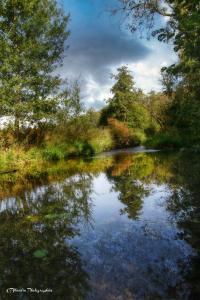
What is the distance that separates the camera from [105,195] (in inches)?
311

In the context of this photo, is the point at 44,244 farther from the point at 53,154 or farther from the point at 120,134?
the point at 120,134

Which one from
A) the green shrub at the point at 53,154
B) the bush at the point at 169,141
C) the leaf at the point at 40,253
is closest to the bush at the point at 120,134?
the bush at the point at 169,141

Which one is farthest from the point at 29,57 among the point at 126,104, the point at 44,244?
the point at 126,104

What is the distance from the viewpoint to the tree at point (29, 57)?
18812 millimetres

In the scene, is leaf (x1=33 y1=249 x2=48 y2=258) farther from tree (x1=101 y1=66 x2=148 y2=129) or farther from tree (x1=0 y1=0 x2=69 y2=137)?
tree (x1=101 y1=66 x2=148 y2=129)

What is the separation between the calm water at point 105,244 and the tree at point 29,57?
488 inches

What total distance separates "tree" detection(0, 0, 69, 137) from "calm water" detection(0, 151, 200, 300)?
40.7ft

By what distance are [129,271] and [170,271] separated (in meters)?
0.44

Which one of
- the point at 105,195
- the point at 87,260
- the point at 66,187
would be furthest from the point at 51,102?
the point at 87,260

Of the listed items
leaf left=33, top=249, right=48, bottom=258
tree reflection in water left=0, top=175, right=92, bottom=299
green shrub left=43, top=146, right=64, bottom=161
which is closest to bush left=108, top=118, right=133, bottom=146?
green shrub left=43, top=146, right=64, bottom=161

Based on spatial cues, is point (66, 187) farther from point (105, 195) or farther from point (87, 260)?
point (87, 260)

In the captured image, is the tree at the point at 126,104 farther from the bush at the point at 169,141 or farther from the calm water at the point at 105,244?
the calm water at the point at 105,244

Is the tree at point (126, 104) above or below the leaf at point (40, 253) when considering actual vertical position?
above

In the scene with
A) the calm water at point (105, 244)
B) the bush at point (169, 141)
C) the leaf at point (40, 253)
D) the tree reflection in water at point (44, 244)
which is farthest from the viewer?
the bush at point (169, 141)
